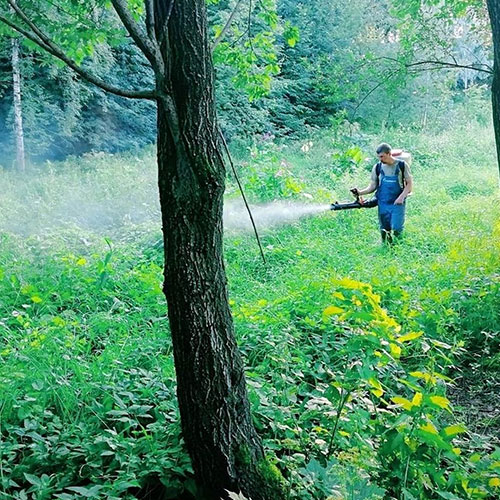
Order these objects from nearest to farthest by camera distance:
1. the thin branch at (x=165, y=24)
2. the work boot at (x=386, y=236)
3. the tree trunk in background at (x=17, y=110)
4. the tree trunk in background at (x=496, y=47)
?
the thin branch at (x=165, y=24) < the tree trunk in background at (x=496, y=47) < the work boot at (x=386, y=236) < the tree trunk in background at (x=17, y=110)

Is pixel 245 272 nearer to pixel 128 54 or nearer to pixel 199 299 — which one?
pixel 199 299

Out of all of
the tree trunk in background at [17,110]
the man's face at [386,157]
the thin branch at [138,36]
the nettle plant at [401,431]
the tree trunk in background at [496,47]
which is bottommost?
the nettle plant at [401,431]

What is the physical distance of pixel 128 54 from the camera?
16734 millimetres

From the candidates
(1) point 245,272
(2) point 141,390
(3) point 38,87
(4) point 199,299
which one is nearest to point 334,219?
(1) point 245,272

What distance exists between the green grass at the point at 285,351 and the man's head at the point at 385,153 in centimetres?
118

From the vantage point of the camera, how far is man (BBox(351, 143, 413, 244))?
7.65m

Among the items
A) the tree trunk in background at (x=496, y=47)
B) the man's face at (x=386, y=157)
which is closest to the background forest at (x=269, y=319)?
the man's face at (x=386, y=157)

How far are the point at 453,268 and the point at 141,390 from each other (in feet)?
13.2

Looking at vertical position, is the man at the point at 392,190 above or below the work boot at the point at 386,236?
above

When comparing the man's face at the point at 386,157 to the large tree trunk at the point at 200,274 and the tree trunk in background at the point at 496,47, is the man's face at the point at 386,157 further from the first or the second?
the large tree trunk at the point at 200,274

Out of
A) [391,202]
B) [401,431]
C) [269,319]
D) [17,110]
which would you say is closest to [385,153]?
[391,202]

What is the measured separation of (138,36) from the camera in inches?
91.9

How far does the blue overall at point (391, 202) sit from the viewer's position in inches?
304

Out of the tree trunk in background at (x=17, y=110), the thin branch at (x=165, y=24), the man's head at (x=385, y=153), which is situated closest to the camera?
the thin branch at (x=165, y=24)
